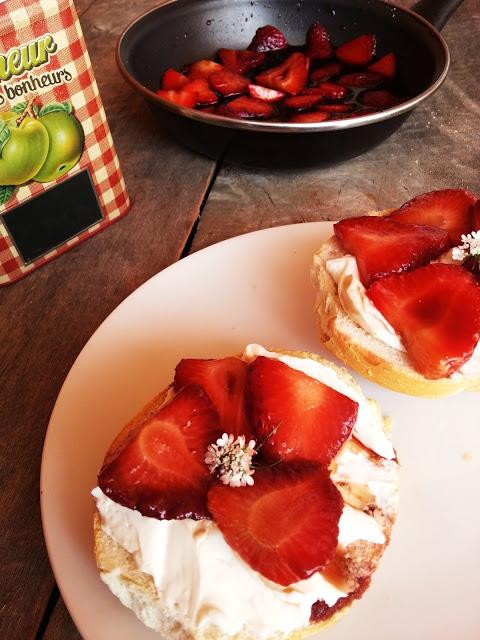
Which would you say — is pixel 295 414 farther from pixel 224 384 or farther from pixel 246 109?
pixel 246 109

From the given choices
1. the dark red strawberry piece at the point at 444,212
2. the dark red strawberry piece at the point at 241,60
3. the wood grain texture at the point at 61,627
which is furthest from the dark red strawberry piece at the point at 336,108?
the wood grain texture at the point at 61,627

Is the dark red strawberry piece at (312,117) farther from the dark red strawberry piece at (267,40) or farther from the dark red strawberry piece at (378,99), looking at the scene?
the dark red strawberry piece at (267,40)

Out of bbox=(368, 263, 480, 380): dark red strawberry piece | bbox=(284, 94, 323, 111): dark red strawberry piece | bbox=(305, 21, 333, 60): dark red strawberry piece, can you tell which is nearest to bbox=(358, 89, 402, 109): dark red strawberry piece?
bbox=(284, 94, 323, 111): dark red strawberry piece

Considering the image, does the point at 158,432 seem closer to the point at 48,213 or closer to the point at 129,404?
the point at 129,404

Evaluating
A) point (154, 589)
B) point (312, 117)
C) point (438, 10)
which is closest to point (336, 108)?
point (312, 117)

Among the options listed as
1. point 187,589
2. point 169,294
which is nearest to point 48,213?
point 169,294

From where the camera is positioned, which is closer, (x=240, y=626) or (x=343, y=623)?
(x=240, y=626)

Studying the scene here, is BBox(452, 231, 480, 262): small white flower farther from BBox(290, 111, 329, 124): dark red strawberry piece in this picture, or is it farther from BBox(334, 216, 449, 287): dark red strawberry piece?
BBox(290, 111, 329, 124): dark red strawberry piece
